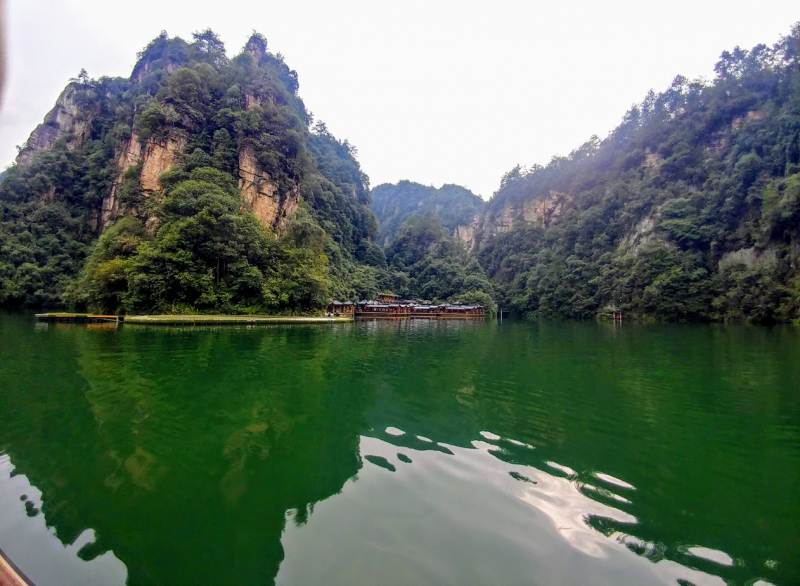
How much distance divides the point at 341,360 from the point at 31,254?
164 ft

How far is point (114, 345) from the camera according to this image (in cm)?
1516

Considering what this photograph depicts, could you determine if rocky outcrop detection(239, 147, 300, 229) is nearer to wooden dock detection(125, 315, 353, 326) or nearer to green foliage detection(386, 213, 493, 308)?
wooden dock detection(125, 315, 353, 326)

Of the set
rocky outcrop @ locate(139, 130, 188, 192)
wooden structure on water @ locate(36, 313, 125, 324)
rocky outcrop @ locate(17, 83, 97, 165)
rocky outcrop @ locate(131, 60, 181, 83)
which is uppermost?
rocky outcrop @ locate(131, 60, 181, 83)

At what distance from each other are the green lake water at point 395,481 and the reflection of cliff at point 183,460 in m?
0.03

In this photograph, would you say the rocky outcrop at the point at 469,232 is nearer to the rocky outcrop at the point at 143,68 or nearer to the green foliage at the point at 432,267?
the green foliage at the point at 432,267

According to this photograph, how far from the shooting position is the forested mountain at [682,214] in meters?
38.5

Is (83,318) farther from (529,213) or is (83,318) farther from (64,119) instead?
(529,213)

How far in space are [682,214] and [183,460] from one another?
60274 mm

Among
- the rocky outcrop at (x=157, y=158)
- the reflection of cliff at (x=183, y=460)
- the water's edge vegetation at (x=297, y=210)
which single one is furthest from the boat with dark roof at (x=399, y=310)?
the reflection of cliff at (x=183, y=460)

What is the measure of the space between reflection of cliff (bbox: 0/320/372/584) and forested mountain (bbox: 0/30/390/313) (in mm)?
22584

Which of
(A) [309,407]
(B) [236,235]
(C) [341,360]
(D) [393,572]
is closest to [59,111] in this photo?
(B) [236,235]

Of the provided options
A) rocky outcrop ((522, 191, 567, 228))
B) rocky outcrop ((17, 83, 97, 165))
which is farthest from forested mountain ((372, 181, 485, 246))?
rocky outcrop ((17, 83, 97, 165))

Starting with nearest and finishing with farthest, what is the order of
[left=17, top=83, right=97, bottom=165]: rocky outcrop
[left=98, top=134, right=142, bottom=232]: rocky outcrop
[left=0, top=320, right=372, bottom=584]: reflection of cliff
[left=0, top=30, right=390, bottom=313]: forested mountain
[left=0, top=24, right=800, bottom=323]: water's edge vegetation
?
[left=0, top=320, right=372, bottom=584]: reflection of cliff, [left=0, top=30, right=390, bottom=313]: forested mountain, [left=0, top=24, right=800, bottom=323]: water's edge vegetation, [left=98, top=134, right=142, bottom=232]: rocky outcrop, [left=17, top=83, right=97, bottom=165]: rocky outcrop

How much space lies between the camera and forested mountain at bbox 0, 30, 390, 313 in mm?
30641
